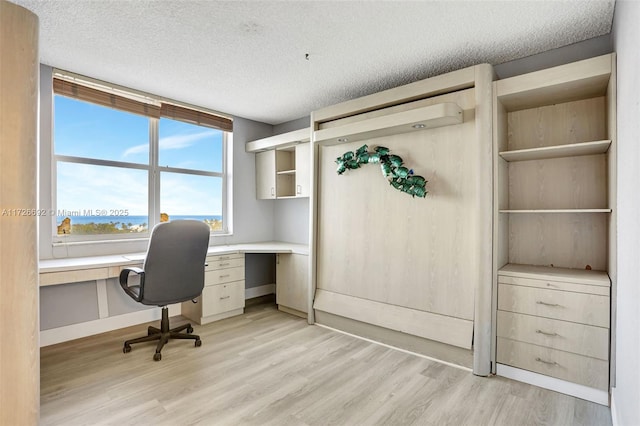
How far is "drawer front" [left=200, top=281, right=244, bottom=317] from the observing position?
3654 millimetres

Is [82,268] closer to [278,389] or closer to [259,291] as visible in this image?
[278,389]

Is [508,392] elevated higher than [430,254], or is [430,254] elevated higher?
[430,254]

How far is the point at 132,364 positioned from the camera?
271 centimetres

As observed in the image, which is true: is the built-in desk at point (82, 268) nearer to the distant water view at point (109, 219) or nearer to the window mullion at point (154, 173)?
the distant water view at point (109, 219)

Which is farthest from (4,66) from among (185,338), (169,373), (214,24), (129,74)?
(185,338)

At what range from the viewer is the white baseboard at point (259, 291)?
15.0 ft

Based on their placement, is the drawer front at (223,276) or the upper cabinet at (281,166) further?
the upper cabinet at (281,166)

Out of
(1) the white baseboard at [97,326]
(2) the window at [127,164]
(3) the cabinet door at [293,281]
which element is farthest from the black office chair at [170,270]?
(3) the cabinet door at [293,281]

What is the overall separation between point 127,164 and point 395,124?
9.57 ft

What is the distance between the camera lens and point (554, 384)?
229 cm

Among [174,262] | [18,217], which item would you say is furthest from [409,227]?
[18,217]

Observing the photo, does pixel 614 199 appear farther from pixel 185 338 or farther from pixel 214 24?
pixel 185 338

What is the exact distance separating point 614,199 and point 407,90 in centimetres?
172

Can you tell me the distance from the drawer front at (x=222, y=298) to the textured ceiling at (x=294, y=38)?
225 cm
